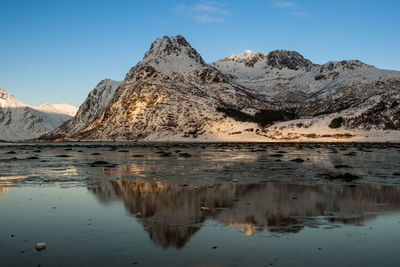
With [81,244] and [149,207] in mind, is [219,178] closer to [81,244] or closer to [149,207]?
[149,207]

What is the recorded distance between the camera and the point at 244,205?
1855 cm

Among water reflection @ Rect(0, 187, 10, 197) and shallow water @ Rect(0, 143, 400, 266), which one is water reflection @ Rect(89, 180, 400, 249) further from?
water reflection @ Rect(0, 187, 10, 197)

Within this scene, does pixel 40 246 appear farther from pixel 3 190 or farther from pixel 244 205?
pixel 3 190

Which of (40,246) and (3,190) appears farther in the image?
(3,190)

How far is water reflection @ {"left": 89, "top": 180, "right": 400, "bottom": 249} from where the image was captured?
14.4 metres

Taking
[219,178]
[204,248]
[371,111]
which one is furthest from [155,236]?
[371,111]

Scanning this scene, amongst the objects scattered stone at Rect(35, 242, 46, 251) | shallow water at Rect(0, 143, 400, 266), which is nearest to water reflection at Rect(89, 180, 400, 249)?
shallow water at Rect(0, 143, 400, 266)

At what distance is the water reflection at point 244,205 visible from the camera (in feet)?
47.3

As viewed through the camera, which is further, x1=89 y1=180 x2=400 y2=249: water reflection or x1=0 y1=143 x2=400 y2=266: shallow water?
x1=89 y1=180 x2=400 y2=249: water reflection

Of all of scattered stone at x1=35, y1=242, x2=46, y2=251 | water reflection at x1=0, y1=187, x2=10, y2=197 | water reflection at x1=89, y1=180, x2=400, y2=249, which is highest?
water reflection at x1=89, y1=180, x2=400, y2=249

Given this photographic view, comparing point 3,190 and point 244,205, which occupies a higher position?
point 244,205

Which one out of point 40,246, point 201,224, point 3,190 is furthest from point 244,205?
point 3,190

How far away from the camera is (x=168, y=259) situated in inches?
419

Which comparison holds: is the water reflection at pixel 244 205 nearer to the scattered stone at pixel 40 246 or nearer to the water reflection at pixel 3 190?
the scattered stone at pixel 40 246
